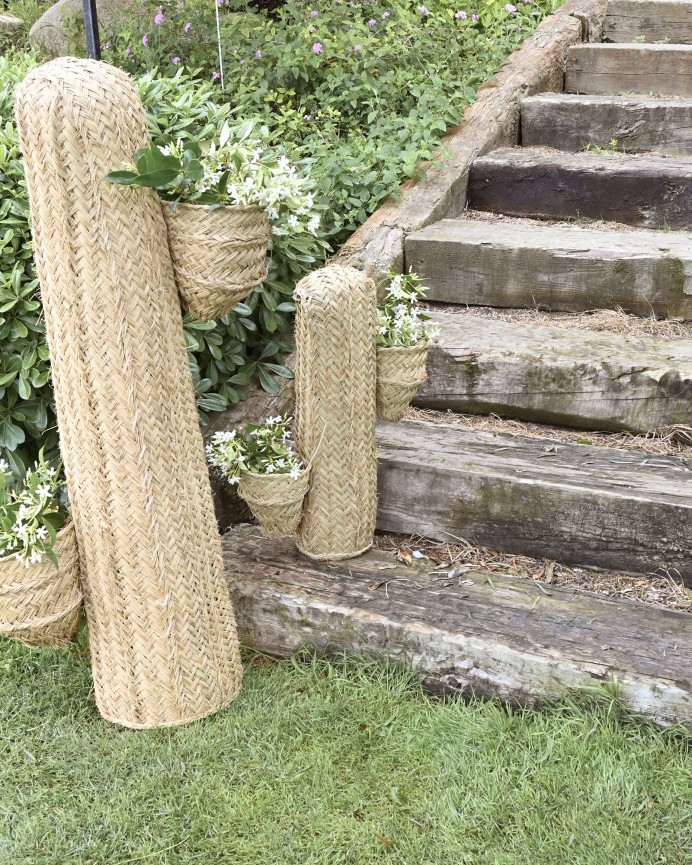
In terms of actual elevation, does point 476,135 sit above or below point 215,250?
above

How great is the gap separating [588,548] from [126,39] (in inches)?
167

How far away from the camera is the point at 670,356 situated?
99.4 inches

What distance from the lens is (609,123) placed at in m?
3.85

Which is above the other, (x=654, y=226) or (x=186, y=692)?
(x=654, y=226)

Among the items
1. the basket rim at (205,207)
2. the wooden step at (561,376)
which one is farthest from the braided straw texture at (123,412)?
the wooden step at (561,376)

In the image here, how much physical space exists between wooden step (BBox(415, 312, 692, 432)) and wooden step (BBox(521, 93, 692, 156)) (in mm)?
1568

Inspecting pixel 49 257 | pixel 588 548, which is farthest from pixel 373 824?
pixel 49 257

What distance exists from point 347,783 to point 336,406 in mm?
905

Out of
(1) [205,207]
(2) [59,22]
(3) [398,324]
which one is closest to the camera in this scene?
(1) [205,207]

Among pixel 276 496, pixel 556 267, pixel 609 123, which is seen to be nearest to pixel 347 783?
pixel 276 496

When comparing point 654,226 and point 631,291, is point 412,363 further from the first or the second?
point 654,226

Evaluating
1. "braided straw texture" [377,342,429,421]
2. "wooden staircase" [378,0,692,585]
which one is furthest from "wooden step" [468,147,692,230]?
"braided straw texture" [377,342,429,421]

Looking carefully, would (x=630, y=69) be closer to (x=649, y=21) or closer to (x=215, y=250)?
(x=649, y=21)

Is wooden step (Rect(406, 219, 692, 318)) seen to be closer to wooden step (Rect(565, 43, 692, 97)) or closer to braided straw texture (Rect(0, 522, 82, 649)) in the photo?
wooden step (Rect(565, 43, 692, 97))
